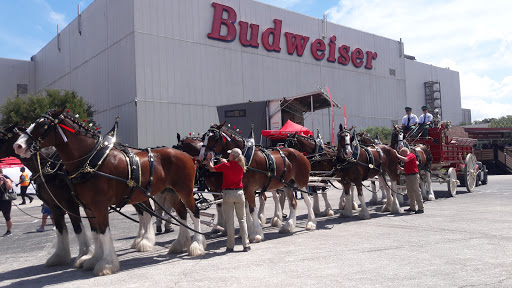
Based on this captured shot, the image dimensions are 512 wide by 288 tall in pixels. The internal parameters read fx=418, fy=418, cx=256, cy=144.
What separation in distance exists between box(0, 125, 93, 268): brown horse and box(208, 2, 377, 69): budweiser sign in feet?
73.9

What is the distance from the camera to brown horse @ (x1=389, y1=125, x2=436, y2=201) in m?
13.5

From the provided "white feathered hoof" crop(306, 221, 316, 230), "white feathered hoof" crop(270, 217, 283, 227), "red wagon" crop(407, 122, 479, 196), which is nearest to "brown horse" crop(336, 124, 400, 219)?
"white feathered hoof" crop(306, 221, 316, 230)

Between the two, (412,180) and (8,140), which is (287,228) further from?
(8,140)

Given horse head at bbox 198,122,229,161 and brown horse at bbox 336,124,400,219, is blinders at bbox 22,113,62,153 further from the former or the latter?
brown horse at bbox 336,124,400,219

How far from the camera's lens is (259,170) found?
8.37 m

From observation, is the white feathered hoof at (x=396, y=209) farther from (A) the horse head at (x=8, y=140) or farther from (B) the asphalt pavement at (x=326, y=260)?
(A) the horse head at (x=8, y=140)

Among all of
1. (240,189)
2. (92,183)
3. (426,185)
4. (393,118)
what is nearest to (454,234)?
(240,189)

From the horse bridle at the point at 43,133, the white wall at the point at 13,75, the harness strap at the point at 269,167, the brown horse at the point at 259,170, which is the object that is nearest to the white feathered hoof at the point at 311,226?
the brown horse at the point at 259,170

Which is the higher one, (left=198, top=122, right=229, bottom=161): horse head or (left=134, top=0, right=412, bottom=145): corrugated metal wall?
(left=134, top=0, right=412, bottom=145): corrugated metal wall

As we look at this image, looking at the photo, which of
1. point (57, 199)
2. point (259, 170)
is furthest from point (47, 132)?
point (259, 170)

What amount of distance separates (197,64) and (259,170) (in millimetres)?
20856

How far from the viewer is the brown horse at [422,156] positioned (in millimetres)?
13496

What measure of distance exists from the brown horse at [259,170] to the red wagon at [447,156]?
7.15 meters

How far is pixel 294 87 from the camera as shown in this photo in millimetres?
33250
